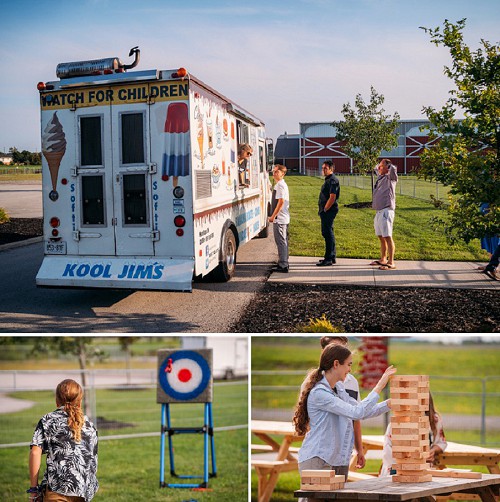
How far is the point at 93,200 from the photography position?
793 cm

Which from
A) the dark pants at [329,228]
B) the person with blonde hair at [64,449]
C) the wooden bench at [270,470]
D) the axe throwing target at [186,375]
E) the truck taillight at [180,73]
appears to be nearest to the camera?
the person with blonde hair at [64,449]

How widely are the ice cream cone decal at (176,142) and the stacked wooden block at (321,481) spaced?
415 cm

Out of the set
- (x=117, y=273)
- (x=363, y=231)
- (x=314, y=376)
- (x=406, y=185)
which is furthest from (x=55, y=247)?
(x=406, y=185)

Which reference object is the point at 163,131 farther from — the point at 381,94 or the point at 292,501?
the point at 381,94

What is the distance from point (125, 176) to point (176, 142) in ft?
2.18

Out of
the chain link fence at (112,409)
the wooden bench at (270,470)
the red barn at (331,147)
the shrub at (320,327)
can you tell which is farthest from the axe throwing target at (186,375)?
the red barn at (331,147)

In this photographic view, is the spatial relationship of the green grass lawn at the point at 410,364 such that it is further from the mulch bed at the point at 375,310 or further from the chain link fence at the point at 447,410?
the mulch bed at the point at 375,310

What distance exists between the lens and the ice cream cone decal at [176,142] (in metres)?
7.48

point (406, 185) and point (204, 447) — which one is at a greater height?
point (406, 185)

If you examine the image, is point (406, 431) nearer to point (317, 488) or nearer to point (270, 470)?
point (317, 488)

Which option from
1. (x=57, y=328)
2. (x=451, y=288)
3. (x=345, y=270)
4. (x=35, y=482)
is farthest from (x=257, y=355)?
(x=35, y=482)

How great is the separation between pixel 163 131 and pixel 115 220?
1.04 meters

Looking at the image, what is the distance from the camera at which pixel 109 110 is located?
303 inches

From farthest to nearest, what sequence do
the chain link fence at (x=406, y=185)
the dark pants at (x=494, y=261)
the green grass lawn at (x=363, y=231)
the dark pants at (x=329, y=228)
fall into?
the chain link fence at (x=406, y=185), the green grass lawn at (x=363, y=231), the dark pants at (x=329, y=228), the dark pants at (x=494, y=261)
